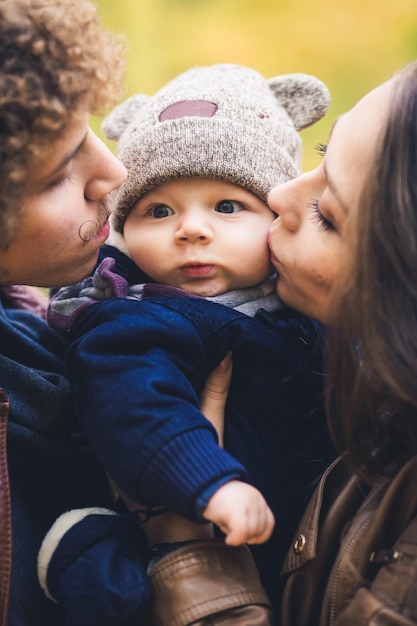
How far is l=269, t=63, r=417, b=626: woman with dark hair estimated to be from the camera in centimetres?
106

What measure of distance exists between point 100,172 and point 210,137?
0.89 feet

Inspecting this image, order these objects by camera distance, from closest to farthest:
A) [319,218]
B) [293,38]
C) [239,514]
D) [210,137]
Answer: [239,514], [319,218], [210,137], [293,38]

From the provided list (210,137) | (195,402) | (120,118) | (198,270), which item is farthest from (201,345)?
(120,118)

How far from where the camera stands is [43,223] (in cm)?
123

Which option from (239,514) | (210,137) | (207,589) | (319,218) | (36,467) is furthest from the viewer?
(210,137)

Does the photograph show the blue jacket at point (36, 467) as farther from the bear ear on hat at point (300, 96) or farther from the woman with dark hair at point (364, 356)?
the bear ear on hat at point (300, 96)

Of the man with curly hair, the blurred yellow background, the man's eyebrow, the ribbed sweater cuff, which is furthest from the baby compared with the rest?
the blurred yellow background

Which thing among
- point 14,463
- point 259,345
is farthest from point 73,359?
point 259,345

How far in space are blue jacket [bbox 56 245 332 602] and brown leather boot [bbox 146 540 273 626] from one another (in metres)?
0.13

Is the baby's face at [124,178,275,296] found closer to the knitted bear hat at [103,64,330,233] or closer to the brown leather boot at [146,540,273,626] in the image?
the knitted bear hat at [103,64,330,233]

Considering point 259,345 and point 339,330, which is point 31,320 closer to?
point 259,345

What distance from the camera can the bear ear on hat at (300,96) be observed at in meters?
1.74

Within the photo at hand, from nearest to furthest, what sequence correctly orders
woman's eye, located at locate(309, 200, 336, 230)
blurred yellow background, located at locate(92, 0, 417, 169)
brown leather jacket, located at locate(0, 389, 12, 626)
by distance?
brown leather jacket, located at locate(0, 389, 12, 626) < woman's eye, located at locate(309, 200, 336, 230) < blurred yellow background, located at locate(92, 0, 417, 169)

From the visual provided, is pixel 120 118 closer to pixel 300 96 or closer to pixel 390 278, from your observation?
pixel 300 96
